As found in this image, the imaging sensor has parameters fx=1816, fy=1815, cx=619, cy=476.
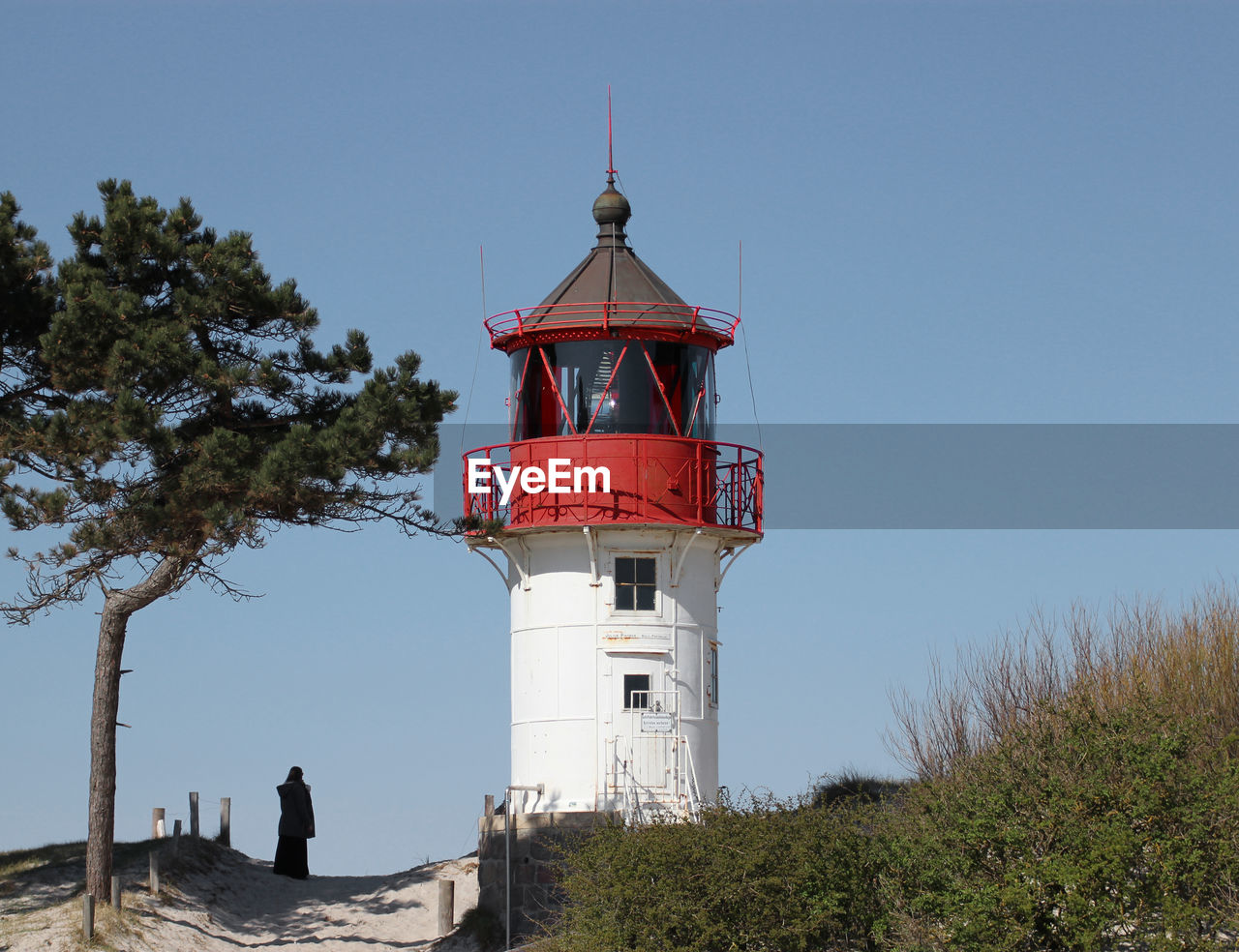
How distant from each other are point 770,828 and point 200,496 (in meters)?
11.0

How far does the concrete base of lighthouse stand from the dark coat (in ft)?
20.4

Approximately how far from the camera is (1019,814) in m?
23.5

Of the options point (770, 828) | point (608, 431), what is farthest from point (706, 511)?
point (770, 828)

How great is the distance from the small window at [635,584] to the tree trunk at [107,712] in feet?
25.7

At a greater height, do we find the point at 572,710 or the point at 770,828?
the point at 572,710

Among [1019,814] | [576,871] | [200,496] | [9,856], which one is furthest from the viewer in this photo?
[9,856]

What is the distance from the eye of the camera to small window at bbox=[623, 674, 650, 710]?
33156mm

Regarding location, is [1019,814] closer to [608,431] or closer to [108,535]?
[608,431]

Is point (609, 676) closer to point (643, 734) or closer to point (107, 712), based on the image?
point (643, 734)

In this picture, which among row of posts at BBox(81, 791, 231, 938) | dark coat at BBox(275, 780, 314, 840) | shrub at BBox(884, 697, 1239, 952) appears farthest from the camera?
dark coat at BBox(275, 780, 314, 840)

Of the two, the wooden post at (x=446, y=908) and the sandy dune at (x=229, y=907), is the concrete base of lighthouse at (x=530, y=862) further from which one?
the sandy dune at (x=229, y=907)

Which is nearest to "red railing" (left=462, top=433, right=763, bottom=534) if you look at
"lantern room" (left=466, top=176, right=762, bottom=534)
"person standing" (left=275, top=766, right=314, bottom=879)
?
"lantern room" (left=466, top=176, right=762, bottom=534)

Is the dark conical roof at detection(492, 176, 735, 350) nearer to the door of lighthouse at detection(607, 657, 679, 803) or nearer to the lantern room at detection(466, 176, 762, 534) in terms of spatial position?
the lantern room at detection(466, 176, 762, 534)

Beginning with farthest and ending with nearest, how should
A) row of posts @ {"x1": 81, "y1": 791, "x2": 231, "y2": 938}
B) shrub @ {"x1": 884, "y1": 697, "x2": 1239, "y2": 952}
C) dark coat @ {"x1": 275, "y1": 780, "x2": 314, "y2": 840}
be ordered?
dark coat @ {"x1": 275, "y1": 780, "x2": 314, "y2": 840}
row of posts @ {"x1": 81, "y1": 791, "x2": 231, "y2": 938}
shrub @ {"x1": 884, "y1": 697, "x2": 1239, "y2": 952}
